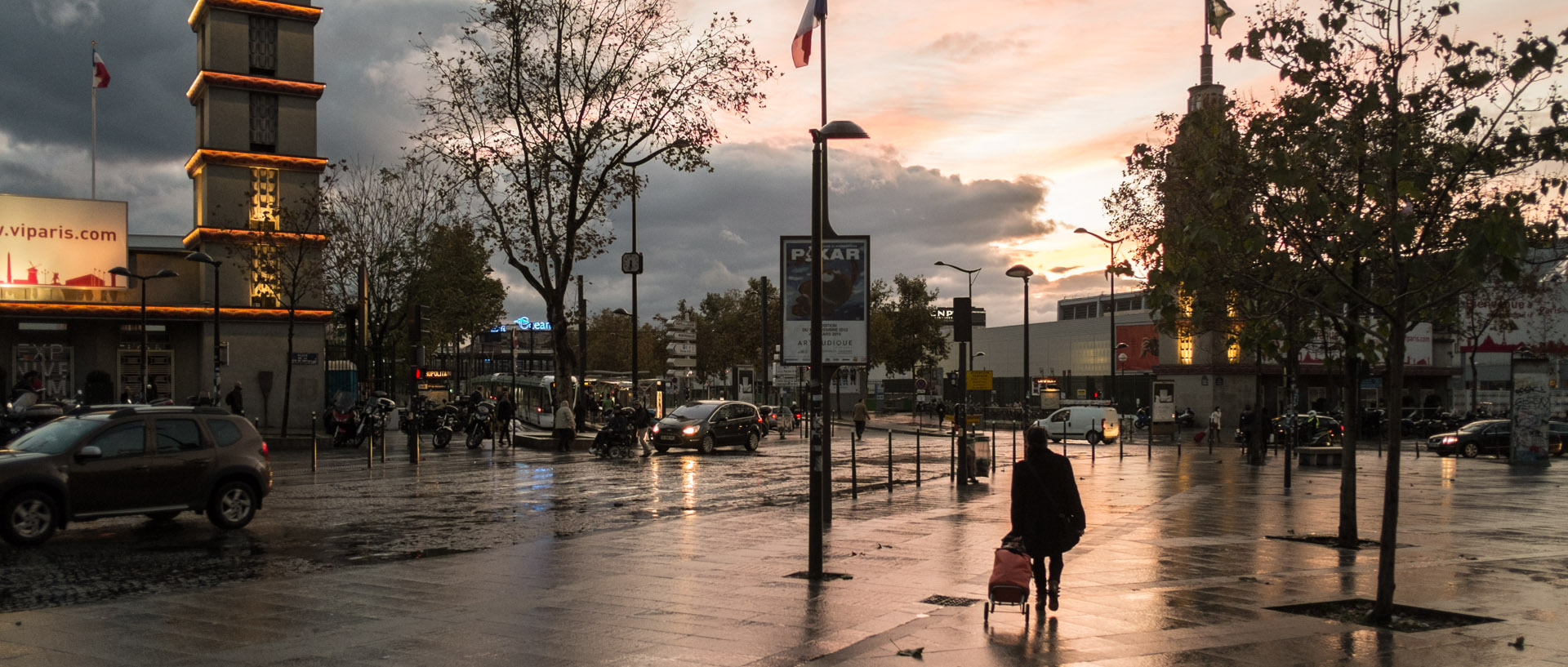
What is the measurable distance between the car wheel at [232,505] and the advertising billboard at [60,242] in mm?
32350

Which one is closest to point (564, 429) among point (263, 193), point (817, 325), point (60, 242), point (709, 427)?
point (709, 427)


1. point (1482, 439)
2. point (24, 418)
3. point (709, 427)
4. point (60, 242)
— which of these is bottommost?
point (1482, 439)

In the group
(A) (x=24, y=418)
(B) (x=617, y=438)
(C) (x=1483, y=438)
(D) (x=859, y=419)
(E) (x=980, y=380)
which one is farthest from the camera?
(D) (x=859, y=419)

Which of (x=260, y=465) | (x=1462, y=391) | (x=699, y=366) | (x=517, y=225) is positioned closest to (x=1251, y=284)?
(x=260, y=465)

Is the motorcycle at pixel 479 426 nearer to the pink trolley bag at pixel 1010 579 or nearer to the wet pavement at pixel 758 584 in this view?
the wet pavement at pixel 758 584

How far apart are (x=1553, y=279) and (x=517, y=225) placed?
28935mm

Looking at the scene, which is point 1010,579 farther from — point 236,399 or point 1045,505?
point 236,399

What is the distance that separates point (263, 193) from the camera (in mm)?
43500

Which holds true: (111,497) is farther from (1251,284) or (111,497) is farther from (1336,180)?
(1336,180)

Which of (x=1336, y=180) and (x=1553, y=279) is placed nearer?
(x=1336, y=180)

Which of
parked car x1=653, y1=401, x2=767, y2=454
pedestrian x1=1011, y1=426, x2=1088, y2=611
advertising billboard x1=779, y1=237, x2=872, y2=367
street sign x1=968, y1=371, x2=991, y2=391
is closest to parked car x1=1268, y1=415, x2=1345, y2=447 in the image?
street sign x1=968, y1=371, x2=991, y2=391

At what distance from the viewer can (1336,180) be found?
41.4ft

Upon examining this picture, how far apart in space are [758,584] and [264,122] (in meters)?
39.2

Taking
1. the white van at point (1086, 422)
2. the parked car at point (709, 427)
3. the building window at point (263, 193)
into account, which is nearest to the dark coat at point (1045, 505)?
the parked car at point (709, 427)
